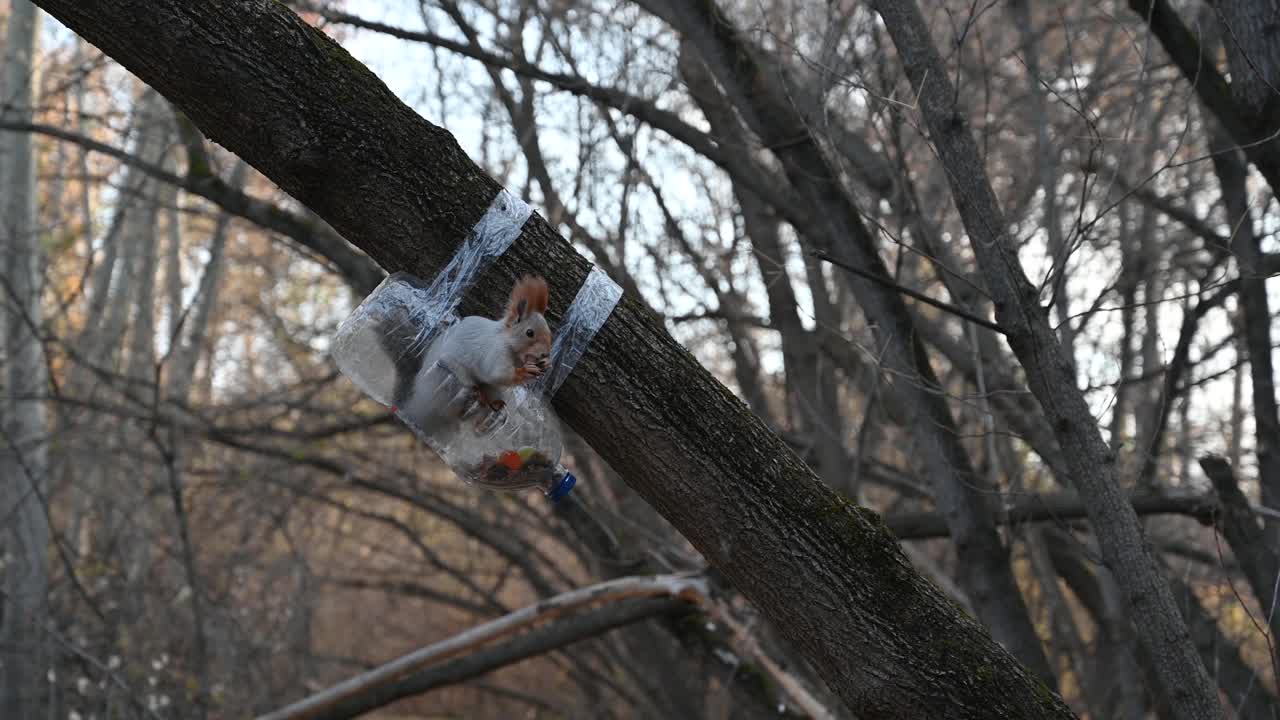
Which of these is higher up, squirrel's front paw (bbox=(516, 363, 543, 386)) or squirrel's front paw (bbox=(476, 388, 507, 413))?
squirrel's front paw (bbox=(516, 363, 543, 386))

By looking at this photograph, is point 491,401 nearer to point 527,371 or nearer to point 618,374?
point 527,371

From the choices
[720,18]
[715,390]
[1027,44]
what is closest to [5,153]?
[720,18]

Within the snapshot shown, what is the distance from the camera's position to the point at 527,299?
1.76 metres

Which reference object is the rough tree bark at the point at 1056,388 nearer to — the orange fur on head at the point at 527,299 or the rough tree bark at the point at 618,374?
the rough tree bark at the point at 618,374

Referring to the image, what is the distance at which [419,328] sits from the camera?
192cm

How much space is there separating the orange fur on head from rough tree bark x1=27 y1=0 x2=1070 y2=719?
0.20 metres

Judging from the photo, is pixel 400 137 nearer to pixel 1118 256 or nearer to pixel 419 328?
pixel 419 328

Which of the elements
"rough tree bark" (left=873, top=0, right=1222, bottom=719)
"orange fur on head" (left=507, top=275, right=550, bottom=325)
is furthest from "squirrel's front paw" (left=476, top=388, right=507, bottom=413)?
"rough tree bark" (left=873, top=0, right=1222, bottom=719)

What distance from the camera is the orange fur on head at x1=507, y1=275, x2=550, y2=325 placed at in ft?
5.75

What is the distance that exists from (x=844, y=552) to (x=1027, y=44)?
11.4 ft

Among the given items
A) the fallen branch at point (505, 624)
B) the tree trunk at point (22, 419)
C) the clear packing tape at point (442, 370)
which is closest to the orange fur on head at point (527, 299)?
the clear packing tape at point (442, 370)

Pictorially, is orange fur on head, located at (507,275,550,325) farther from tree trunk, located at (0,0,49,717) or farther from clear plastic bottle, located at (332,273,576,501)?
tree trunk, located at (0,0,49,717)

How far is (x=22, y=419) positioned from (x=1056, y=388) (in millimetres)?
5832

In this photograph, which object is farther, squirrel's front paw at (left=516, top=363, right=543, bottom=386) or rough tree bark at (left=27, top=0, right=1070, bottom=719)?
rough tree bark at (left=27, top=0, right=1070, bottom=719)
